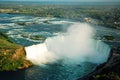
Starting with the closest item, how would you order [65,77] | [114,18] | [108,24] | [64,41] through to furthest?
[65,77], [64,41], [108,24], [114,18]

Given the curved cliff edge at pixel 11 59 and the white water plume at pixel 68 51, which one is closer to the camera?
the curved cliff edge at pixel 11 59

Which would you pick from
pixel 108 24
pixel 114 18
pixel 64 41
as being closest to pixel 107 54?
pixel 64 41

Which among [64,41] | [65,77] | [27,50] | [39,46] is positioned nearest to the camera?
[65,77]

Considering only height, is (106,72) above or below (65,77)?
above

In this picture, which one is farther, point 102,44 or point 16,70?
point 102,44

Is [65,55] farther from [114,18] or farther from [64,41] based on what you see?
[114,18]

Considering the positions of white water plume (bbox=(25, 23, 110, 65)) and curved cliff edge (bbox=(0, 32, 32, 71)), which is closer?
curved cliff edge (bbox=(0, 32, 32, 71))

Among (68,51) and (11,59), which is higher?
(11,59)

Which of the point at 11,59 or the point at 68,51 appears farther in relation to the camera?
the point at 68,51
